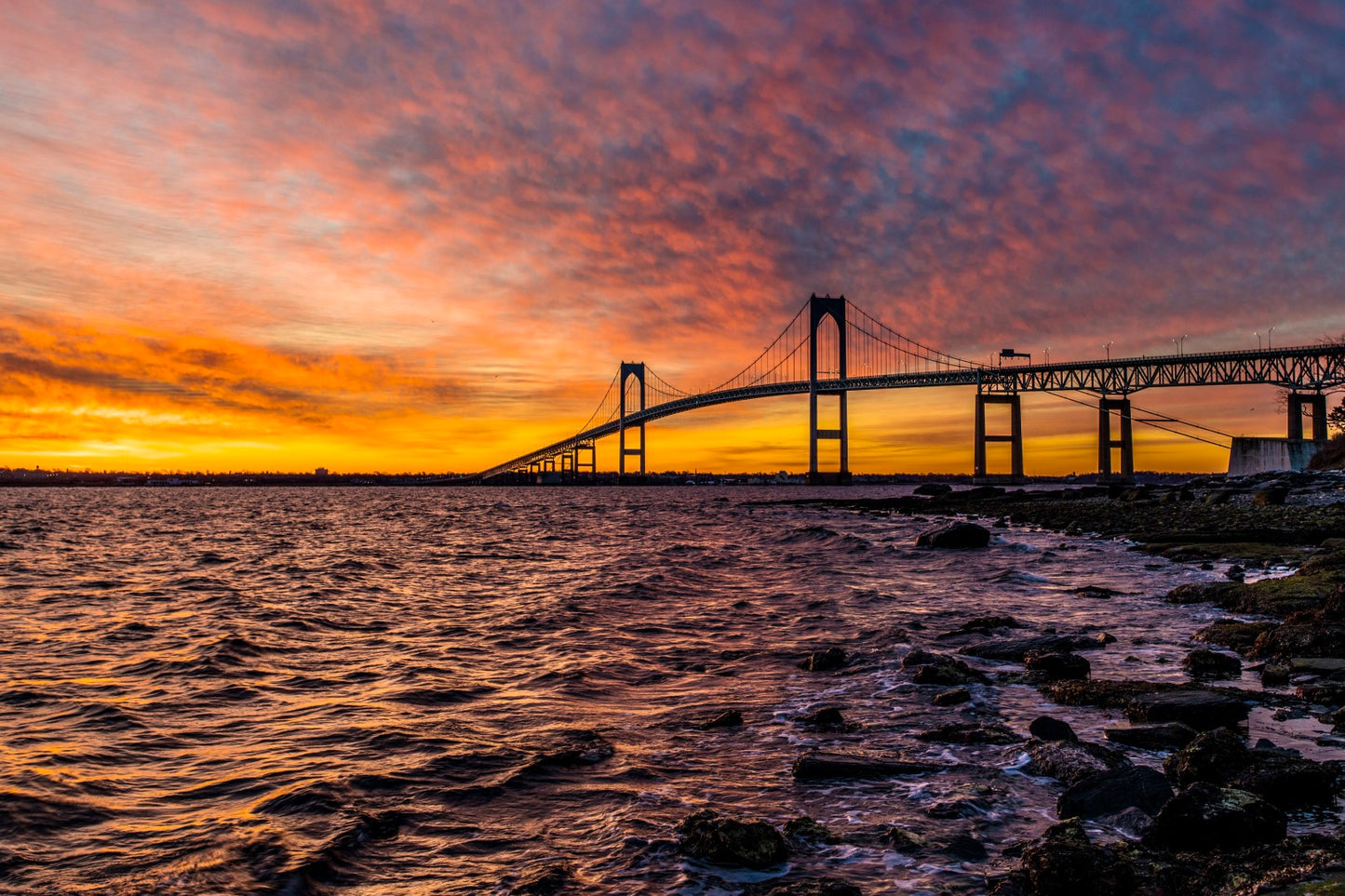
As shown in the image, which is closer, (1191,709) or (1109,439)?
(1191,709)

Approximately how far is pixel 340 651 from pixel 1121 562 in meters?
18.2

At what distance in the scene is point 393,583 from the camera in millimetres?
19484

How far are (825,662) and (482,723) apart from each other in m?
4.45

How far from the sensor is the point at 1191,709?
668cm

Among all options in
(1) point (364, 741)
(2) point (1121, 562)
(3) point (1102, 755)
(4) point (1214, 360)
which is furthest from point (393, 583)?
(4) point (1214, 360)

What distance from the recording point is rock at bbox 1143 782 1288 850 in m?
4.29

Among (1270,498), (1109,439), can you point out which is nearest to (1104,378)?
(1109,439)

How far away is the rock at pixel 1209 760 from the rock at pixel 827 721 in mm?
2611

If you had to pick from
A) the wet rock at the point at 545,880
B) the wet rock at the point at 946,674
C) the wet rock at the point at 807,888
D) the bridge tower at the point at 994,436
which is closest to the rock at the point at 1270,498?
the wet rock at the point at 946,674

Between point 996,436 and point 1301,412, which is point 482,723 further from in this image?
point 996,436

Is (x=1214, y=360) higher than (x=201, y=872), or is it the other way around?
(x=1214, y=360)

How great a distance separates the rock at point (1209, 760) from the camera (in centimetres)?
529

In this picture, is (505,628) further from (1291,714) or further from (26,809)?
(1291,714)

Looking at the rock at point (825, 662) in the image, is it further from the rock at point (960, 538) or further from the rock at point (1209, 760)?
the rock at point (960, 538)
